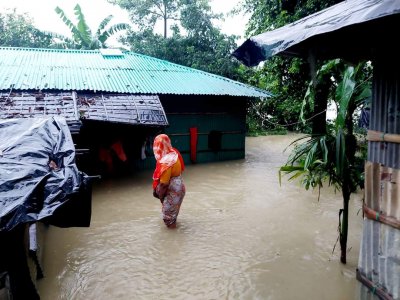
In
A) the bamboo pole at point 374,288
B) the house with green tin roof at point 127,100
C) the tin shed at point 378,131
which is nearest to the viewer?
the tin shed at point 378,131

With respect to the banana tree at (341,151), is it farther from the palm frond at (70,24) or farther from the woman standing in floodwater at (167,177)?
the palm frond at (70,24)

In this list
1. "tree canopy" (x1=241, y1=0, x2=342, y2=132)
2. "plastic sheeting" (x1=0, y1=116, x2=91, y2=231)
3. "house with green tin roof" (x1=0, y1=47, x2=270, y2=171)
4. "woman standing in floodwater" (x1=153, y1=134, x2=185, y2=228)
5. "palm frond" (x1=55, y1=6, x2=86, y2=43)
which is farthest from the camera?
"palm frond" (x1=55, y1=6, x2=86, y2=43)

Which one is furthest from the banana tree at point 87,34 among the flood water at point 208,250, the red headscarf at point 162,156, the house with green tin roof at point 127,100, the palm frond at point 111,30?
the red headscarf at point 162,156

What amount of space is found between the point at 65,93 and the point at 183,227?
5706mm

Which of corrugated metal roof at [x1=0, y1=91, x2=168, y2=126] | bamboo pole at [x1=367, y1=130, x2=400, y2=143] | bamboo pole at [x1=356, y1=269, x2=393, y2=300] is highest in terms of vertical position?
corrugated metal roof at [x1=0, y1=91, x2=168, y2=126]

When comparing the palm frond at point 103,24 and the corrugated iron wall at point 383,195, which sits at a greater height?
the palm frond at point 103,24

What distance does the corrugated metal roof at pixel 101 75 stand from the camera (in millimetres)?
10203

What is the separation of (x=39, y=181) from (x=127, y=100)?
745cm

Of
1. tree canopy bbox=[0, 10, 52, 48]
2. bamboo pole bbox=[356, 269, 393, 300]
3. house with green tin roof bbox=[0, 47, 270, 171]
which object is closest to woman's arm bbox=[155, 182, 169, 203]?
house with green tin roof bbox=[0, 47, 270, 171]

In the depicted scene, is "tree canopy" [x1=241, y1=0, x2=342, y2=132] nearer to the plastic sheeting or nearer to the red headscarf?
the red headscarf

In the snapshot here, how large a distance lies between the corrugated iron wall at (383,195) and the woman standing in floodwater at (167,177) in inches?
134

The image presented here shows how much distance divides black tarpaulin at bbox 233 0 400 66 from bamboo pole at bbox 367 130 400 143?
75 centimetres

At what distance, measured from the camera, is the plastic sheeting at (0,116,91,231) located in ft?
8.36

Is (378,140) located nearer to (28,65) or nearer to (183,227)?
(183,227)
